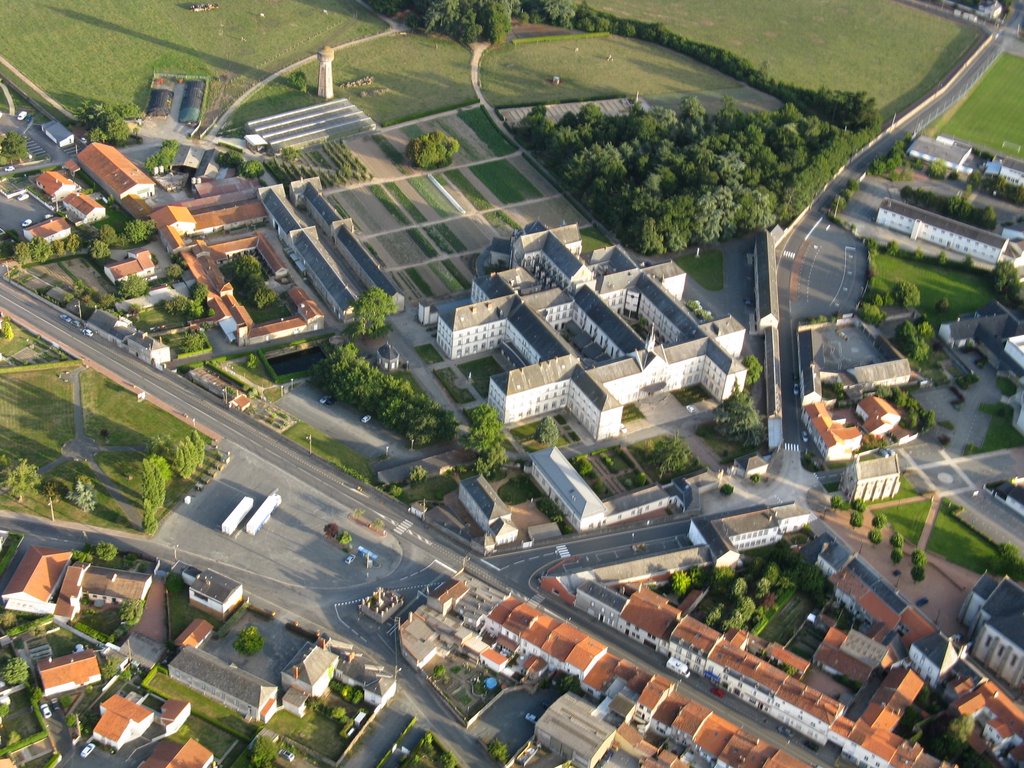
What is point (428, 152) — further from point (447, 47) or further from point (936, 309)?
point (936, 309)

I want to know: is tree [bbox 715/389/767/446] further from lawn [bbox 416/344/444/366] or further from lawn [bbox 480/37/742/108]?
lawn [bbox 480/37/742/108]

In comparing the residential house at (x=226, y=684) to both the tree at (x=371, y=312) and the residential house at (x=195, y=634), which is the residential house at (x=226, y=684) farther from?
the tree at (x=371, y=312)

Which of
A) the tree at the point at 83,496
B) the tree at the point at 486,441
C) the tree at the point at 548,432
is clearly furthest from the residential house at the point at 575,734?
the tree at the point at 83,496

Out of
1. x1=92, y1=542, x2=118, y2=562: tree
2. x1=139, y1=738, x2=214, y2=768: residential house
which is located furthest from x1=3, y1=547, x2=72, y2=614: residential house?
x1=139, y1=738, x2=214, y2=768: residential house

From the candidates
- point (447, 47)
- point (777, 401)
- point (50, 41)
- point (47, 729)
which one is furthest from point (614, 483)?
point (50, 41)

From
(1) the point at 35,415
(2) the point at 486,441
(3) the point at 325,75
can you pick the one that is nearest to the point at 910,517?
(2) the point at 486,441

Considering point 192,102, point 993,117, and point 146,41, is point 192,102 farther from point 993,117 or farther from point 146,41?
point 993,117
